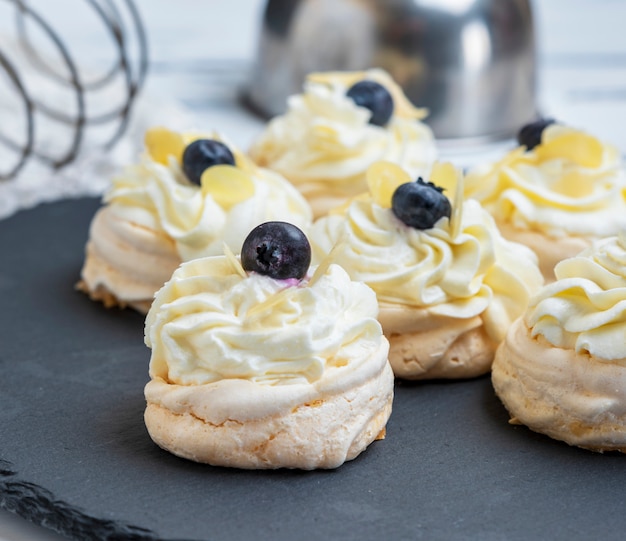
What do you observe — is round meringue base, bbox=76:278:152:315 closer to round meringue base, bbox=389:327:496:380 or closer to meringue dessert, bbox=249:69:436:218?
meringue dessert, bbox=249:69:436:218

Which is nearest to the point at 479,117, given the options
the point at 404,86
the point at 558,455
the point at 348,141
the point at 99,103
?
the point at 404,86

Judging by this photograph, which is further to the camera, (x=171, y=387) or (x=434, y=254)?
(x=434, y=254)

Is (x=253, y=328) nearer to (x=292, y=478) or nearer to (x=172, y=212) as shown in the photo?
(x=292, y=478)

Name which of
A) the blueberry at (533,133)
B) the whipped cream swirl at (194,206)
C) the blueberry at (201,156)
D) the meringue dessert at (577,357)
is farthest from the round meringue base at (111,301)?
the blueberry at (533,133)

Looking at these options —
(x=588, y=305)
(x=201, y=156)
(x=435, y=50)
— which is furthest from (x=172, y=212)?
(x=435, y=50)

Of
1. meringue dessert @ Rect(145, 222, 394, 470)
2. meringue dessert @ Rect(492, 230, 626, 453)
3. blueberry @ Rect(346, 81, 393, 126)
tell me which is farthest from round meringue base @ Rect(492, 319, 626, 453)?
blueberry @ Rect(346, 81, 393, 126)

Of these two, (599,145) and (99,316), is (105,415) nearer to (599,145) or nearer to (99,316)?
(99,316)
